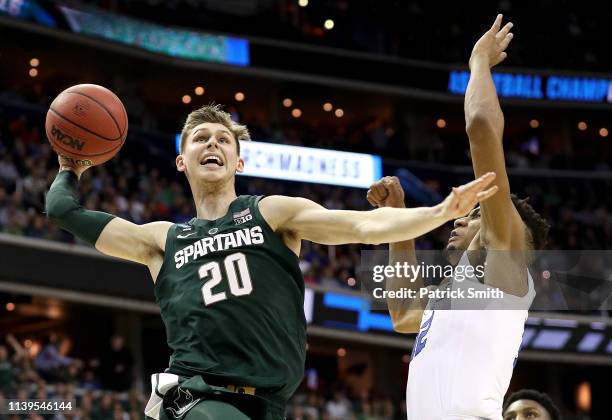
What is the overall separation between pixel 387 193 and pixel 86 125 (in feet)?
5.39

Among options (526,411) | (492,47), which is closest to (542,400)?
(526,411)

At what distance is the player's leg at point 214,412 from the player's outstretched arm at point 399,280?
1523mm

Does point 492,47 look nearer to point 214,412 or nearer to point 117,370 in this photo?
point 214,412

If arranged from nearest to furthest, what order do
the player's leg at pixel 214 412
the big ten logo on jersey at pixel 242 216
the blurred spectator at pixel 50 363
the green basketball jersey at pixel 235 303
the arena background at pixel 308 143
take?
1. the player's leg at pixel 214 412
2. the green basketball jersey at pixel 235 303
3. the big ten logo on jersey at pixel 242 216
4. the blurred spectator at pixel 50 363
5. the arena background at pixel 308 143

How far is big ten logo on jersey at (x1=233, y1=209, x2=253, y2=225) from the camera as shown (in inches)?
181

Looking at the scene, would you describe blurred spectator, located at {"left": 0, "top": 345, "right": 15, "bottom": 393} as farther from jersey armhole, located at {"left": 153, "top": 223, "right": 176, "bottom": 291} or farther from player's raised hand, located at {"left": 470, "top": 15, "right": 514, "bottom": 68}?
player's raised hand, located at {"left": 470, "top": 15, "right": 514, "bottom": 68}

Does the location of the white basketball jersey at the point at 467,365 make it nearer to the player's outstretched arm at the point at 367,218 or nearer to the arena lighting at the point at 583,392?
the player's outstretched arm at the point at 367,218

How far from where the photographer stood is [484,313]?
15.1ft

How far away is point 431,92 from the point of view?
3089 centimetres

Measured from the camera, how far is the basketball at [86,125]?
17.7 feet

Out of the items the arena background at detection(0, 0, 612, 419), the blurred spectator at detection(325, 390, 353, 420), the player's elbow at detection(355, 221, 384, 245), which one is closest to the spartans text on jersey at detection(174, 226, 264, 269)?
the player's elbow at detection(355, 221, 384, 245)

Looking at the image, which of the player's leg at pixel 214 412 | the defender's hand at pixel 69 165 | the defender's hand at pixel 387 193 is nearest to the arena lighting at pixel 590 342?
the defender's hand at pixel 387 193

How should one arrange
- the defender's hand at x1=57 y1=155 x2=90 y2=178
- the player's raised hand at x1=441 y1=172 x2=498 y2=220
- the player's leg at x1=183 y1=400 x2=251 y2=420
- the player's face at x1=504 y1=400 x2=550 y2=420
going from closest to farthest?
the player's raised hand at x1=441 y1=172 x2=498 y2=220
the player's leg at x1=183 y1=400 x2=251 y2=420
the defender's hand at x1=57 y1=155 x2=90 y2=178
the player's face at x1=504 y1=400 x2=550 y2=420

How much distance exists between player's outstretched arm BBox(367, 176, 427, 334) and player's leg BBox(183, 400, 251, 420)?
1.52 metres
